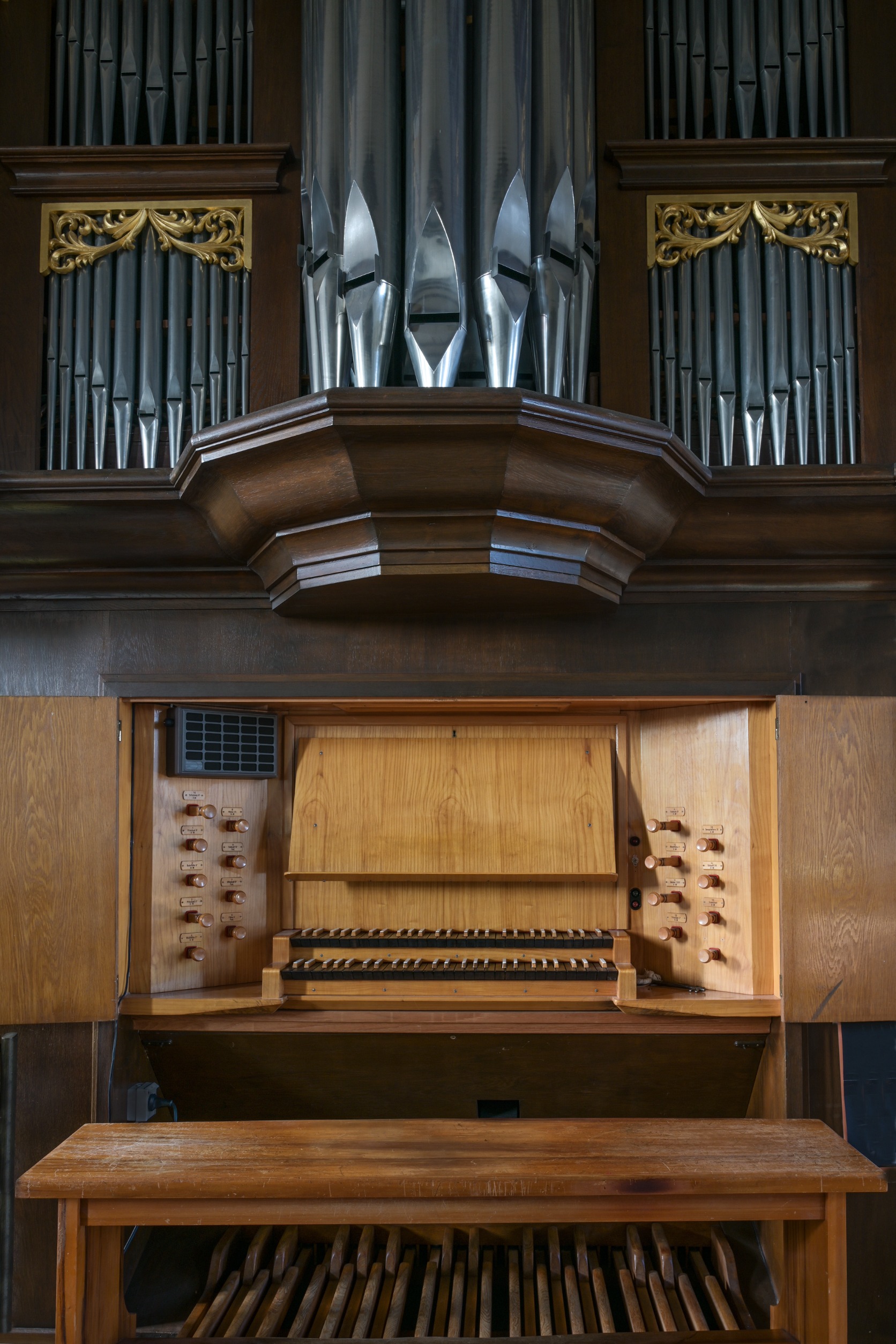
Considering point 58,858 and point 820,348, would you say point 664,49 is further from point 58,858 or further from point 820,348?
point 58,858

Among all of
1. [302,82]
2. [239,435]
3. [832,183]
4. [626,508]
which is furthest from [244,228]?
[832,183]

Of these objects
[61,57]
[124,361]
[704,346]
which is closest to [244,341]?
[124,361]

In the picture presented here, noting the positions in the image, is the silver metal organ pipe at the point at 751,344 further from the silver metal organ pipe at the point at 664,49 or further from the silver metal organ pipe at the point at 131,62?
the silver metal organ pipe at the point at 131,62

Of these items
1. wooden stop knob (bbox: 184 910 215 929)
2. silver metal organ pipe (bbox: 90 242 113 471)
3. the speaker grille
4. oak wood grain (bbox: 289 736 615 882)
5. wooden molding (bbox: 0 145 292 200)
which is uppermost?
wooden molding (bbox: 0 145 292 200)

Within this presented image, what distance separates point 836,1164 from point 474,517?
230 centimetres

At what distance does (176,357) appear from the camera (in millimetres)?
3861

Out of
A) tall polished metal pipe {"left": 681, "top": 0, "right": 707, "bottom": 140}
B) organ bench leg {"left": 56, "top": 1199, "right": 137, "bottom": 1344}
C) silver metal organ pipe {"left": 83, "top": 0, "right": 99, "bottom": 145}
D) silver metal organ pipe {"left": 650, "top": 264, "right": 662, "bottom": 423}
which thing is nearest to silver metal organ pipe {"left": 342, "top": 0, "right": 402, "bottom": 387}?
silver metal organ pipe {"left": 650, "top": 264, "right": 662, "bottom": 423}

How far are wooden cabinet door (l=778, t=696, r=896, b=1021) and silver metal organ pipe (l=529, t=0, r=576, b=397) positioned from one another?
159cm

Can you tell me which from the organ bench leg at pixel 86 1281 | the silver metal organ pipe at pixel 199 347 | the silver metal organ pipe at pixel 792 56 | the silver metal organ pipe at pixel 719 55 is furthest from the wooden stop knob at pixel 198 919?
the silver metal organ pipe at pixel 792 56

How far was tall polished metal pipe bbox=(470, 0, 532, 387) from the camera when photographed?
11.4ft

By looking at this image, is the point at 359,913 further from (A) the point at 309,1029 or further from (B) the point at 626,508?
(B) the point at 626,508

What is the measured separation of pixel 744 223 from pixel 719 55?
0.76 m

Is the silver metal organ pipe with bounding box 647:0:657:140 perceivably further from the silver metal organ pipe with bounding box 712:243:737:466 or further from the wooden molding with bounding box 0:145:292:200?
the wooden molding with bounding box 0:145:292:200

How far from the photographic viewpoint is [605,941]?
4359 millimetres
